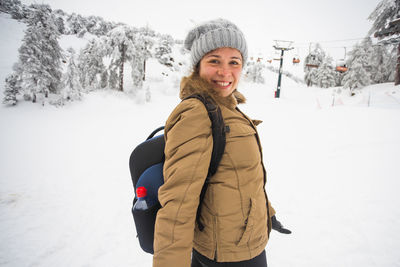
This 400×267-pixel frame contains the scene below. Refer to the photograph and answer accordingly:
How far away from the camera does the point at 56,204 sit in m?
4.64

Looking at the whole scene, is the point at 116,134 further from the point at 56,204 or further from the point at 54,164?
the point at 56,204

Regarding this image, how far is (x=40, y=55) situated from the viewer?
516 inches

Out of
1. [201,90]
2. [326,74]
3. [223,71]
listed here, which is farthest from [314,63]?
[201,90]

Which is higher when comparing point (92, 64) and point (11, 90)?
point (92, 64)

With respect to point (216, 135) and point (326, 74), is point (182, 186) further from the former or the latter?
point (326, 74)

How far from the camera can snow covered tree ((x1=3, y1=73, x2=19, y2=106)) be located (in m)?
11.8

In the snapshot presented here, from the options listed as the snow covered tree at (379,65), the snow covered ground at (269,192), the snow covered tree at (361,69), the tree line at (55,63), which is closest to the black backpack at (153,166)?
the snow covered ground at (269,192)

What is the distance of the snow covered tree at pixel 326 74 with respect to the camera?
35938mm

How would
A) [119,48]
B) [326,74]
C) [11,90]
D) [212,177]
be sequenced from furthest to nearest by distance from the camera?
[326,74], [119,48], [11,90], [212,177]

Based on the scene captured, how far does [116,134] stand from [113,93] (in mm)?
9942

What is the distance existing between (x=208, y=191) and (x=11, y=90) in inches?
668

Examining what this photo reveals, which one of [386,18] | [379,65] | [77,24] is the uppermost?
[77,24]

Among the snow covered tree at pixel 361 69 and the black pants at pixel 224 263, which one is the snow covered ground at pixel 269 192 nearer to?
the black pants at pixel 224 263

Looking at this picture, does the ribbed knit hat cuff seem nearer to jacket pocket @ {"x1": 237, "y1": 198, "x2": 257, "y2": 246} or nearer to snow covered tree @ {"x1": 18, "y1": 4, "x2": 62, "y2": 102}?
jacket pocket @ {"x1": 237, "y1": 198, "x2": 257, "y2": 246}
